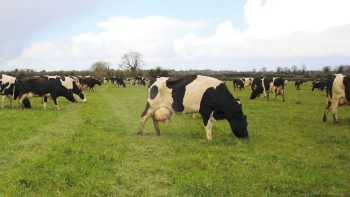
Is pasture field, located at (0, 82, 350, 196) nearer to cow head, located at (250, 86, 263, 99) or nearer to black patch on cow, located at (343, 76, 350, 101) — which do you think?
black patch on cow, located at (343, 76, 350, 101)

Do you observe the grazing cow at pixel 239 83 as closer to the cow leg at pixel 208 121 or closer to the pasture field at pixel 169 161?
the pasture field at pixel 169 161

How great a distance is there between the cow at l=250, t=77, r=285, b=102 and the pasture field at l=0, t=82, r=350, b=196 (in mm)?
18425

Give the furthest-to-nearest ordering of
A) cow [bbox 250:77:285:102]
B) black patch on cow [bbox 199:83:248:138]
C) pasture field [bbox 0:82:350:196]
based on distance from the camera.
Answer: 1. cow [bbox 250:77:285:102]
2. black patch on cow [bbox 199:83:248:138]
3. pasture field [bbox 0:82:350:196]

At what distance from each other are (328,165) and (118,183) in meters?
5.27

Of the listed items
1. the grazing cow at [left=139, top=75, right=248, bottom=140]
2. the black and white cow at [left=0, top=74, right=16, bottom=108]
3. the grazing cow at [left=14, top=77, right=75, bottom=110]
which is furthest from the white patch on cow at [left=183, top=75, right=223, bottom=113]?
the black and white cow at [left=0, top=74, right=16, bottom=108]

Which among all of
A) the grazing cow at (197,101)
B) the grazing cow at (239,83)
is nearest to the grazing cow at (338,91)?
the grazing cow at (197,101)

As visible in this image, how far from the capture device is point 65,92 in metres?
26.2

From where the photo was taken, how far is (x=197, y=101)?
520 inches

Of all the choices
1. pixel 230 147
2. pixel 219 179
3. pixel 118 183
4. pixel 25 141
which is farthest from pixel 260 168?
pixel 25 141

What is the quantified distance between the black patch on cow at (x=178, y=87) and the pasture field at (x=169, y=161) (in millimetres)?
1119

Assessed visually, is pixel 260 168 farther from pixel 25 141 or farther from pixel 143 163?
pixel 25 141

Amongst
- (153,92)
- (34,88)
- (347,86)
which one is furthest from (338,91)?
(34,88)

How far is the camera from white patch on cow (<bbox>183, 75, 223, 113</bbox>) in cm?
1323

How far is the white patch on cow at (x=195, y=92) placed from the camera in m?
13.2
